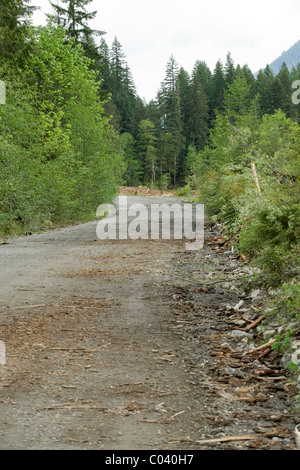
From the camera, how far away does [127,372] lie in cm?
431

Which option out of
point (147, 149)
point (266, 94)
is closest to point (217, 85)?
point (266, 94)

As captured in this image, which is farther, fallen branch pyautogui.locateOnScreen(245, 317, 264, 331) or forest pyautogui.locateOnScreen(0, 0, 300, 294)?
forest pyautogui.locateOnScreen(0, 0, 300, 294)

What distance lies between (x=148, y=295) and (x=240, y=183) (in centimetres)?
769

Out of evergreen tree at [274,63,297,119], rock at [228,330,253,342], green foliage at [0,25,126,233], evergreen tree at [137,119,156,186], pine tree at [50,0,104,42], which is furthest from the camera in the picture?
evergreen tree at [274,63,297,119]

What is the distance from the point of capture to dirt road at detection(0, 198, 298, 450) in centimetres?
317

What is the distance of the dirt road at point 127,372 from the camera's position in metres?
3.17

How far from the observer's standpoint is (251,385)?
→ 4090 millimetres

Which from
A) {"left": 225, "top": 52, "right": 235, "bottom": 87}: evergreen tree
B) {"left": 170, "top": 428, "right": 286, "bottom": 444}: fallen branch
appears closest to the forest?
{"left": 170, "top": 428, "right": 286, "bottom": 444}: fallen branch

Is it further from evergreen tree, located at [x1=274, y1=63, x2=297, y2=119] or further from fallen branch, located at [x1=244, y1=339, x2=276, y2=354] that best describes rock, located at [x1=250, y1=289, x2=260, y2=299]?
evergreen tree, located at [x1=274, y1=63, x2=297, y2=119]

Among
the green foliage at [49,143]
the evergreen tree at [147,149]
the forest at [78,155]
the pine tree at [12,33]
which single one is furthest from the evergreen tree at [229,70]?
the pine tree at [12,33]

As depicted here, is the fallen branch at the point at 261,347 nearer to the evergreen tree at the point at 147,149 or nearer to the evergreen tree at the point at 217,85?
the evergreen tree at the point at 147,149

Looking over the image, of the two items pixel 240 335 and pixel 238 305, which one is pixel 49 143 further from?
pixel 240 335

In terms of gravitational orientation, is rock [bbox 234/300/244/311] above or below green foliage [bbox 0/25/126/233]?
below

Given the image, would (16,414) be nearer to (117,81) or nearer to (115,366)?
(115,366)
